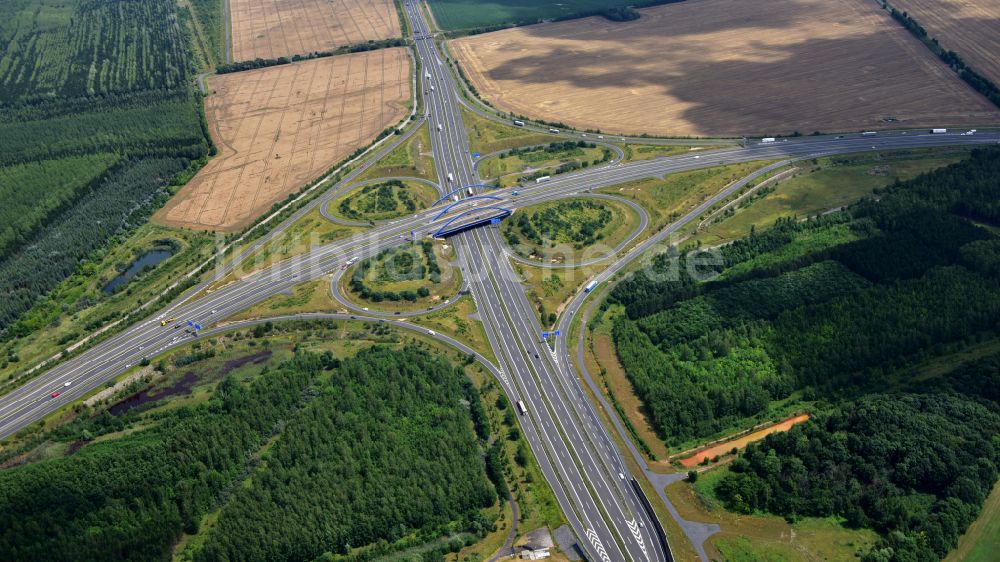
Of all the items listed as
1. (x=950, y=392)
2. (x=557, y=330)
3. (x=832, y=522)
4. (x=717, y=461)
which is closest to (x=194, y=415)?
(x=557, y=330)

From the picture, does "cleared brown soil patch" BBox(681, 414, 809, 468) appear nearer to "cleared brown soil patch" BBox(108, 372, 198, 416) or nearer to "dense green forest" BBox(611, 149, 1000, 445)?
"dense green forest" BBox(611, 149, 1000, 445)

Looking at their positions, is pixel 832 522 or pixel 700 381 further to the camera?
pixel 700 381

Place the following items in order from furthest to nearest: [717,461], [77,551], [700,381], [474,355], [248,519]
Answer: [474,355], [700,381], [717,461], [248,519], [77,551]

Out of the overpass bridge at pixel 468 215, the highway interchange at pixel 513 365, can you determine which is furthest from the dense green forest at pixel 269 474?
the overpass bridge at pixel 468 215

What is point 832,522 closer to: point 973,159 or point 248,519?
point 248,519

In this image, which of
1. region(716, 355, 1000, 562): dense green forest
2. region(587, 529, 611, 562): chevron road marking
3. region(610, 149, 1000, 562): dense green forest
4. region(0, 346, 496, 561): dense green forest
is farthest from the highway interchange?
region(716, 355, 1000, 562): dense green forest

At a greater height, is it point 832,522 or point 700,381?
point 700,381
